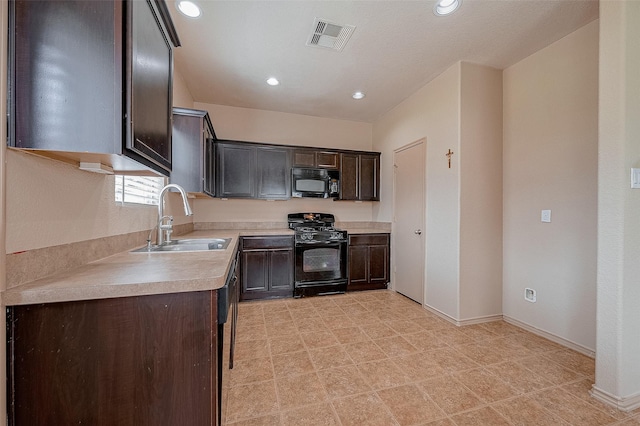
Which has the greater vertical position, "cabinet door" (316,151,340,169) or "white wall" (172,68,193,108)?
"white wall" (172,68,193,108)

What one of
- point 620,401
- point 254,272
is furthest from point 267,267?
point 620,401

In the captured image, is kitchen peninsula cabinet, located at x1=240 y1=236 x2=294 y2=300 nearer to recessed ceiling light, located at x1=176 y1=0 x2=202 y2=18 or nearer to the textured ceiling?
the textured ceiling

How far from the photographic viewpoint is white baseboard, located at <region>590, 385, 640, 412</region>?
1.63 metres

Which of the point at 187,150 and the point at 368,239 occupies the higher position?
the point at 187,150

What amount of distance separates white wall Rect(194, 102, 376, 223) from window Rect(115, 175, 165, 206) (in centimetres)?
162

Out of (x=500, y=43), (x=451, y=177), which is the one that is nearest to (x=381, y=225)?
(x=451, y=177)

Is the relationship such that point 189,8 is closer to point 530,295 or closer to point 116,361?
point 116,361

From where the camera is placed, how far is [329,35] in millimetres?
2395

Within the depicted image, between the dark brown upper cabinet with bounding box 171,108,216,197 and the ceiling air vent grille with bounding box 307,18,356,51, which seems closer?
the ceiling air vent grille with bounding box 307,18,356,51

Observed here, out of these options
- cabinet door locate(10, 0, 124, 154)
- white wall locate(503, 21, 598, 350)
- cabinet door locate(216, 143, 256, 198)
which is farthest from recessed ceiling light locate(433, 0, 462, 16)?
cabinet door locate(216, 143, 256, 198)

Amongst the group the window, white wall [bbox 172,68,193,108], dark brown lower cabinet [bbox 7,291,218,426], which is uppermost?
white wall [bbox 172,68,193,108]

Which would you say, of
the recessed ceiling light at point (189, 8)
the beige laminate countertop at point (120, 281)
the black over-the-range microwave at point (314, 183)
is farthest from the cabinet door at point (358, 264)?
the recessed ceiling light at point (189, 8)

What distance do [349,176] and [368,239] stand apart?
109 centimetres

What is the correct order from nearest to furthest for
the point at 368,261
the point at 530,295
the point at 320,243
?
the point at 530,295 → the point at 320,243 → the point at 368,261
